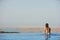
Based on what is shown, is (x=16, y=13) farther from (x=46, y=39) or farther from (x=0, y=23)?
(x=46, y=39)

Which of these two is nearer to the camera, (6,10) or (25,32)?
(6,10)

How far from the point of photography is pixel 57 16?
16.8 ft

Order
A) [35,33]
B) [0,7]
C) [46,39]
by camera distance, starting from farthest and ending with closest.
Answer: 1. [35,33]
2. [0,7]
3. [46,39]

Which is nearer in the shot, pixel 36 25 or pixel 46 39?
pixel 46 39

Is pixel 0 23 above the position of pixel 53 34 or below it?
above

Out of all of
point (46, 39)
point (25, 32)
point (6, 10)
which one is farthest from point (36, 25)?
point (46, 39)

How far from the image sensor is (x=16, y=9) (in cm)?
525

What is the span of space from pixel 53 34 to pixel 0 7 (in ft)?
5.40

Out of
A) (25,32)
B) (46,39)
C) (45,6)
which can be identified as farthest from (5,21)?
(46,39)

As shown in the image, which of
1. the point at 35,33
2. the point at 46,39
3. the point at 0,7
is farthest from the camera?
the point at 35,33

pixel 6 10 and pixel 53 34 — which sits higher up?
pixel 6 10

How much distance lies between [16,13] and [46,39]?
5.43 feet

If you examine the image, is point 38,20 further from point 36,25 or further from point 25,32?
point 25,32

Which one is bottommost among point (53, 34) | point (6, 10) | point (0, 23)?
point (53, 34)
